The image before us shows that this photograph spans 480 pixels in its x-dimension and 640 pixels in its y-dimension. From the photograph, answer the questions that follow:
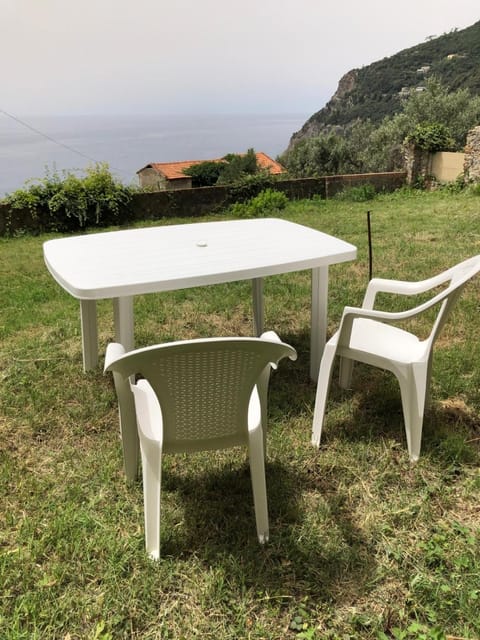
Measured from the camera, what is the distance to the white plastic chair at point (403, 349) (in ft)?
6.84

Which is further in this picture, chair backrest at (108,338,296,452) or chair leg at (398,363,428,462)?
chair leg at (398,363,428,462)

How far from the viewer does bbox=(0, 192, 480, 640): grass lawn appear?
58.9 inches

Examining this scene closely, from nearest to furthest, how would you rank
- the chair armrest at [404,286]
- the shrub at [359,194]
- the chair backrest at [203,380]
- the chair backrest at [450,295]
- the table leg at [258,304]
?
1. the chair backrest at [203,380]
2. the chair backrest at [450,295]
3. the chair armrest at [404,286]
4. the table leg at [258,304]
5. the shrub at [359,194]

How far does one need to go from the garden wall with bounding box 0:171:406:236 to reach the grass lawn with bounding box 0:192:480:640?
23.7 feet

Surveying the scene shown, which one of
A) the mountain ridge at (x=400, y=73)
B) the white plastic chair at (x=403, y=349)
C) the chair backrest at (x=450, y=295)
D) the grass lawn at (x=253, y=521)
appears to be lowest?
the grass lawn at (x=253, y=521)

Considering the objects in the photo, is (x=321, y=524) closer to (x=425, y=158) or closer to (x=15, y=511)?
(x=15, y=511)

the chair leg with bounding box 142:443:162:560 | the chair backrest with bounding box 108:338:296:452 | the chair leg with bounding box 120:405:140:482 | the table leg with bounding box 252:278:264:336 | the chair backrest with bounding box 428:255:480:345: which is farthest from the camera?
the table leg with bounding box 252:278:264:336

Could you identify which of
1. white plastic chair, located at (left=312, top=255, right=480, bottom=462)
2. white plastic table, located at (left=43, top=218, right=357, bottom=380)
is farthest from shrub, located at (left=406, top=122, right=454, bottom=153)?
white plastic chair, located at (left=312, top=255, right=480, bottom=462)

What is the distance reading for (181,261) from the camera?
2422 millimetres

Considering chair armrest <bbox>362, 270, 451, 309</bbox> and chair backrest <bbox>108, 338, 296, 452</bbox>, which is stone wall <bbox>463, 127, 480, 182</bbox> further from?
chair backrest <bbox>108, 338, 296, 452</bbox>

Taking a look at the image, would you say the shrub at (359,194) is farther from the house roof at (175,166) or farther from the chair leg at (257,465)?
the house roof at (175,166)

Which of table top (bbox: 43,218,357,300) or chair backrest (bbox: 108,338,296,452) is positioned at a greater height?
table top (bbox: 43,218,357,300)

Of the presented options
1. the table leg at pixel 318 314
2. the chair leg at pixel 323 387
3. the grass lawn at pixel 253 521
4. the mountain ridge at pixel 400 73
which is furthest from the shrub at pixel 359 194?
the mountain ridge at pixel 400 73

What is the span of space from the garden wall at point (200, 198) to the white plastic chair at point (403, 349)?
8.80m
